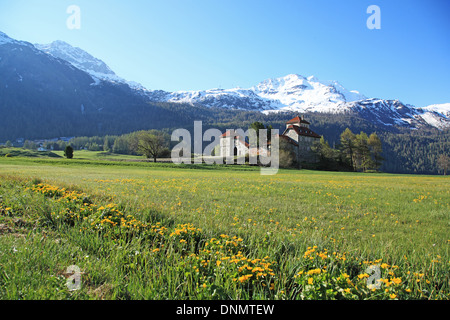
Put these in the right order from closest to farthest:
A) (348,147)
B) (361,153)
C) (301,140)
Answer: (348,147)
(361,153)
(301,140)

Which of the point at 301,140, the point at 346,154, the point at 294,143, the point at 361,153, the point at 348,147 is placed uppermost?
the point at 301,140

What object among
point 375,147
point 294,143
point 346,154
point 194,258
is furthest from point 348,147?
point 194,258

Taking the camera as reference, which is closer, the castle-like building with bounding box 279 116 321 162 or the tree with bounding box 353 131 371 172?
the tree with bounding box 353 131 371 172

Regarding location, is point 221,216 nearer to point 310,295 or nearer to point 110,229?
point 110,229

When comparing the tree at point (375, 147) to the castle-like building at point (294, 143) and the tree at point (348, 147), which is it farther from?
the castle-like building at point (294, 143)

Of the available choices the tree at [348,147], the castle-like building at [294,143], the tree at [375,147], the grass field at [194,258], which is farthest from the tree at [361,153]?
the grass field at [194,258]

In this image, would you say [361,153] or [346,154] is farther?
[346,154]

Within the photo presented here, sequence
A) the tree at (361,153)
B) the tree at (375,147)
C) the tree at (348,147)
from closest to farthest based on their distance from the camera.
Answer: the tree at (361,153), the tree at (348,147), the tree at (375,147)

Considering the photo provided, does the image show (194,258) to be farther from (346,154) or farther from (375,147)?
(375,147)

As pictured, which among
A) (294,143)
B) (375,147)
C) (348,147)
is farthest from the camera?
(375,147)

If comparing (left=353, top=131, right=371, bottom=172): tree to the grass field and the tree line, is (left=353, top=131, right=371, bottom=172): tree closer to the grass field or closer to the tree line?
the tree line

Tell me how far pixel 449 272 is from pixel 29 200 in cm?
1089

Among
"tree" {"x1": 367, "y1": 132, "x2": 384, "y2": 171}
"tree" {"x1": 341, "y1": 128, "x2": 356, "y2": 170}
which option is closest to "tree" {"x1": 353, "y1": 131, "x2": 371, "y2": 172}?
"tree" {"x1": 341, "y1": 128, "x2": 356, "y2": 170}

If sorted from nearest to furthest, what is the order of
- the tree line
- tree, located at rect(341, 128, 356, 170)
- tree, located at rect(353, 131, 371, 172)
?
the tree line, tree, located at rect(353, 131, 371, 172), tree, located at rect(341, 128, 356, 170)
